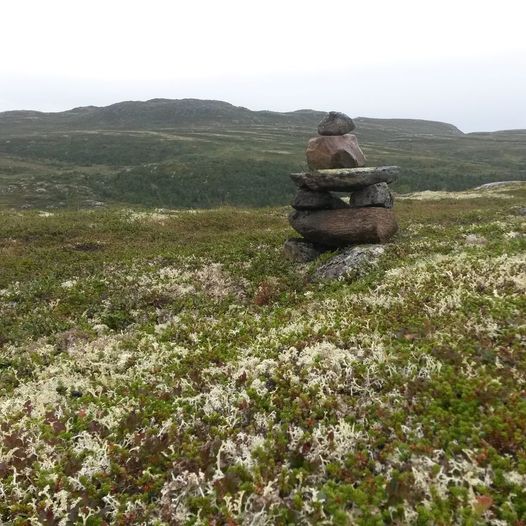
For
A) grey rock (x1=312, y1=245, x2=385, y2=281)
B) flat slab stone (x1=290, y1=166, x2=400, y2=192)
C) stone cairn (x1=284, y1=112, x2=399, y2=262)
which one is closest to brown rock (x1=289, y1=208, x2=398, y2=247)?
stone cairn (x1=284, y1=112, x2=399, y2=262)

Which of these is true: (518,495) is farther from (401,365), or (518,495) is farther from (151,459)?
(151,459)

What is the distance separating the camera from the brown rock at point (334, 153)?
28.3m

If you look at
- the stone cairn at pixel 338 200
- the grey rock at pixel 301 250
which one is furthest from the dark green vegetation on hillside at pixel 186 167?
the grey rock at pixel 301 250

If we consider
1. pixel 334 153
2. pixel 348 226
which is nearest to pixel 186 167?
pixel 334 153

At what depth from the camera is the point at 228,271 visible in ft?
80.7

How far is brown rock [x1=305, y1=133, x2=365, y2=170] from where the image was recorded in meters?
28.3

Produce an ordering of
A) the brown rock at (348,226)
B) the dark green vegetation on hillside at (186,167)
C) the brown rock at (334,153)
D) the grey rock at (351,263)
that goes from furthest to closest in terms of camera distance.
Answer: the dark green vegetation on hillside at (186,167)
the brown rock at (334,153)
the brown rock at (348,226)
the grey rock at (351,263)

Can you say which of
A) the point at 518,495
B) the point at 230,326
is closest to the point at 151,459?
the point at 518,495

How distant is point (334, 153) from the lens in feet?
92.7

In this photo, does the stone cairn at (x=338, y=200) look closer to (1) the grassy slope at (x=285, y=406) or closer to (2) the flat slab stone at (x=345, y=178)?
(2) the flat slab stone at (x=345, y=178)

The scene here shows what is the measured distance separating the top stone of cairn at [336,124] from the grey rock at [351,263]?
29.1 feet

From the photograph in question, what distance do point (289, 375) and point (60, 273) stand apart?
64.1 feet

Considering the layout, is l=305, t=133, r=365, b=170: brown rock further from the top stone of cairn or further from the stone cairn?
the top stone of cairn

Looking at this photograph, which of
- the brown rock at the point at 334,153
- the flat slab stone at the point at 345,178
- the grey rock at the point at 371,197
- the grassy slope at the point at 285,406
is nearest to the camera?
the grassy slope at the point at 285,406
